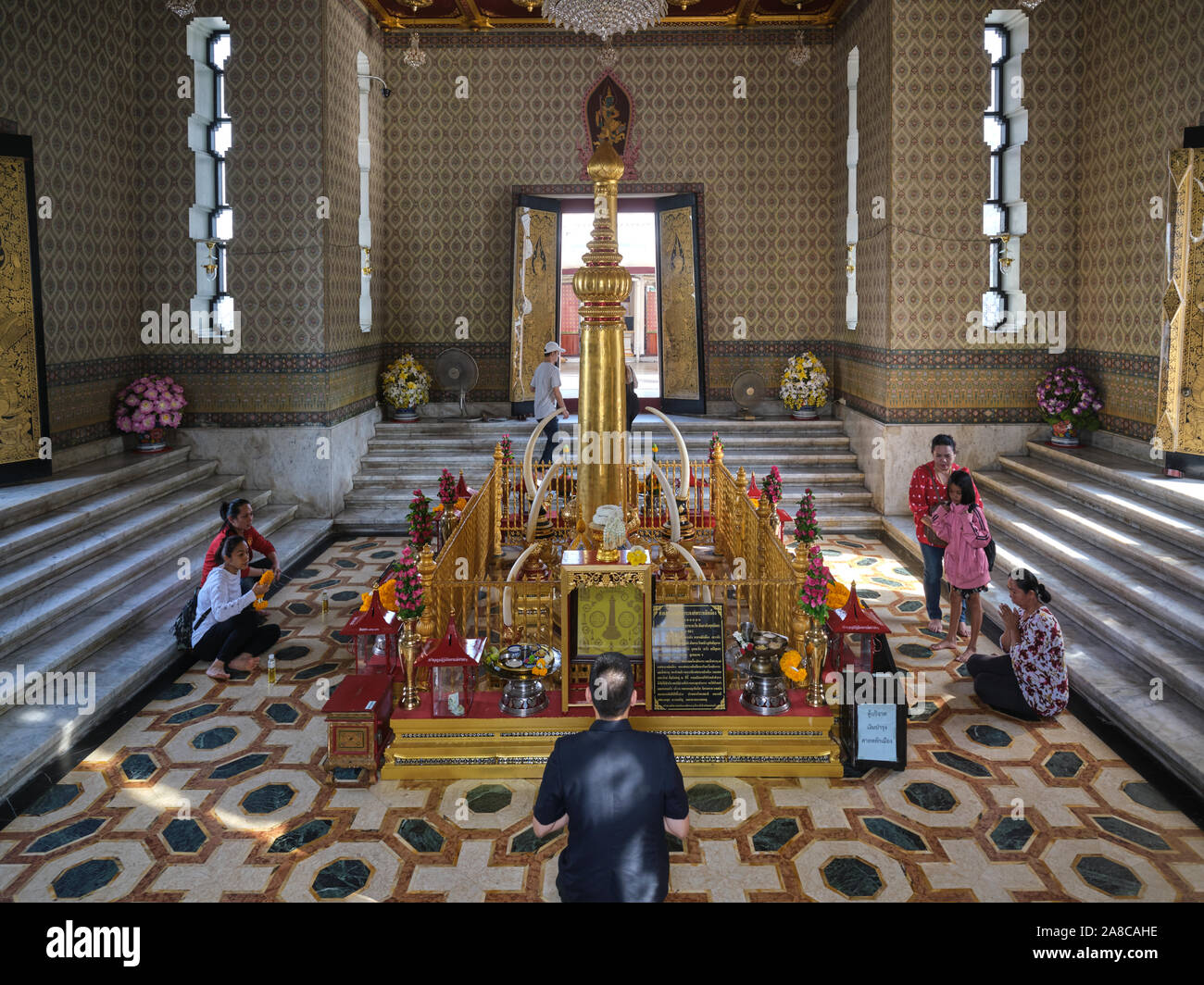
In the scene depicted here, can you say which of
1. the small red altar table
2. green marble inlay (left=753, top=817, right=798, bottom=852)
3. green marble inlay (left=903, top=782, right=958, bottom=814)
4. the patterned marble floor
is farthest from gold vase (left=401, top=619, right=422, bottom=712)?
green marble inlay (left=903, top=782, right=958, bottom=814)

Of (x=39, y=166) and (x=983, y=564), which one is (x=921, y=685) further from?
(x=39, y=166)

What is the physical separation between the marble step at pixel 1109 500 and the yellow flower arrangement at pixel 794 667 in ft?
11.8

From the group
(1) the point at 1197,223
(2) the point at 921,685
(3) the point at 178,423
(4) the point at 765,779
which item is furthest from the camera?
(3) the point at 178,423

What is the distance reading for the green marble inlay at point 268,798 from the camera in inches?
188

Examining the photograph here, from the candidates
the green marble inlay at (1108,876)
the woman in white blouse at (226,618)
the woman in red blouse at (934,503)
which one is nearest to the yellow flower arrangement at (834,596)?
the woman in red blouse at (934,503)

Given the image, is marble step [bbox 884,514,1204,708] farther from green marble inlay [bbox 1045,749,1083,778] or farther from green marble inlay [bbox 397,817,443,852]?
green marble inlay [bbox 397,817,443,852]

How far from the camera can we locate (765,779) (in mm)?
5121

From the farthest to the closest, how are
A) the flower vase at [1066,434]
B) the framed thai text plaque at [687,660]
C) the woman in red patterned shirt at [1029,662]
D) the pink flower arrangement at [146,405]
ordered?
the flower vase at [1066,434], the pink flower arrangement at [146,405], the woman in red patterned shirt at [1029,662], the framed thai text plaque at [687,660]

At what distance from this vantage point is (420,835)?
456cm

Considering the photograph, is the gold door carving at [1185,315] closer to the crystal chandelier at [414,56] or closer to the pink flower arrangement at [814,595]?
the pink flower arrangement at [814,595]

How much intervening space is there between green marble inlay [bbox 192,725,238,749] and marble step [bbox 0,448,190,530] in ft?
10.4

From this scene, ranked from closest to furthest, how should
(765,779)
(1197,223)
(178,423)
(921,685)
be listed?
(765,779), (921,685), (1197,223), (178,423)

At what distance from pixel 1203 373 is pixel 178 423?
995 centimetres

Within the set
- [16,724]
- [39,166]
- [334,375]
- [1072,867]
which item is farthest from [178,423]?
[1072,867]
